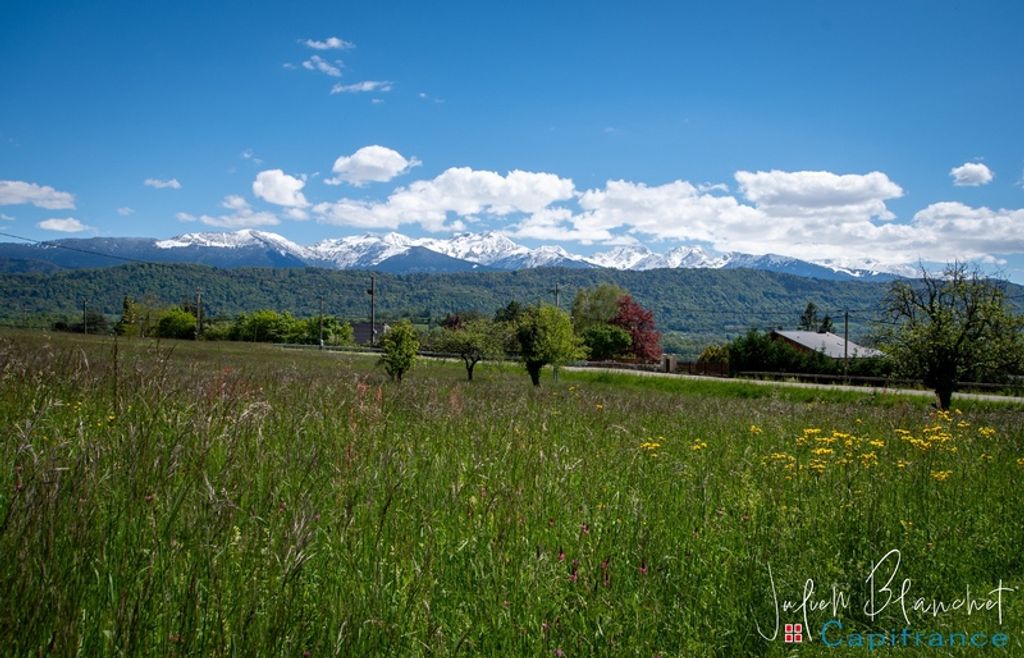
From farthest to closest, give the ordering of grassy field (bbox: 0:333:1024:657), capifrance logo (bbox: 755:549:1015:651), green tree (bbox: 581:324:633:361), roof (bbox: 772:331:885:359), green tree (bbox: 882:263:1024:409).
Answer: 1. roof (bbox: 772:331:885:359)
2. green tree (bbox: 581:324:633:361)
3. green tree (bbox: 882:263:1024:409)
4. capifrance logo (bbox: 755:549:1015:651)
5. grassy field (bbox: 0:333:1024:657)

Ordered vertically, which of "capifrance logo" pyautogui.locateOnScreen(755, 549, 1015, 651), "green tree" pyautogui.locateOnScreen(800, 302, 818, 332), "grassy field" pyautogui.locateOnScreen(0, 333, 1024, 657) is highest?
"green tree" pyautogui.locateOnScreen(800, 302, 818, 332)

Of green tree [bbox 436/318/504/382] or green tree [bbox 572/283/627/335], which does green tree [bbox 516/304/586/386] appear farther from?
green tree [bbox 572/283/627/335]

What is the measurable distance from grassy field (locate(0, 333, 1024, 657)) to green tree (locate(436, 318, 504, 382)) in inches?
1236

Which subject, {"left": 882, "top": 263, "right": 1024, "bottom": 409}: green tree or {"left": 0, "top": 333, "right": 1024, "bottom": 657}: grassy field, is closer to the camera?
{"left": 0, "top": 333, "right": 1024, "bottom": 657}: grassy field

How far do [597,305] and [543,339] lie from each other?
64.6 m

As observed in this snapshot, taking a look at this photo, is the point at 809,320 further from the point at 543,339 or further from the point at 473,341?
the point at 543,339

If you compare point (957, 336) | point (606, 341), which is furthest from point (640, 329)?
point (957, 336)

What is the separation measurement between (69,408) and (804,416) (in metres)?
12.4

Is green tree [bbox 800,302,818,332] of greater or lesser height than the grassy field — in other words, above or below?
above

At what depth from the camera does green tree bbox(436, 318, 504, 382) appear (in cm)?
3934

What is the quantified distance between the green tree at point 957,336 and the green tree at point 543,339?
15948 mm

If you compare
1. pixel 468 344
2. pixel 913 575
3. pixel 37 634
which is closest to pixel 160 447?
pixel 37 634

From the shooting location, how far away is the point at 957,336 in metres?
22.5

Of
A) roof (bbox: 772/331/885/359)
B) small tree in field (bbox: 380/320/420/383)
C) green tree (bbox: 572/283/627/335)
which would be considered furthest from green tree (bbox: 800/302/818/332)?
small tree in field (bbox: 380/320/420/383)
